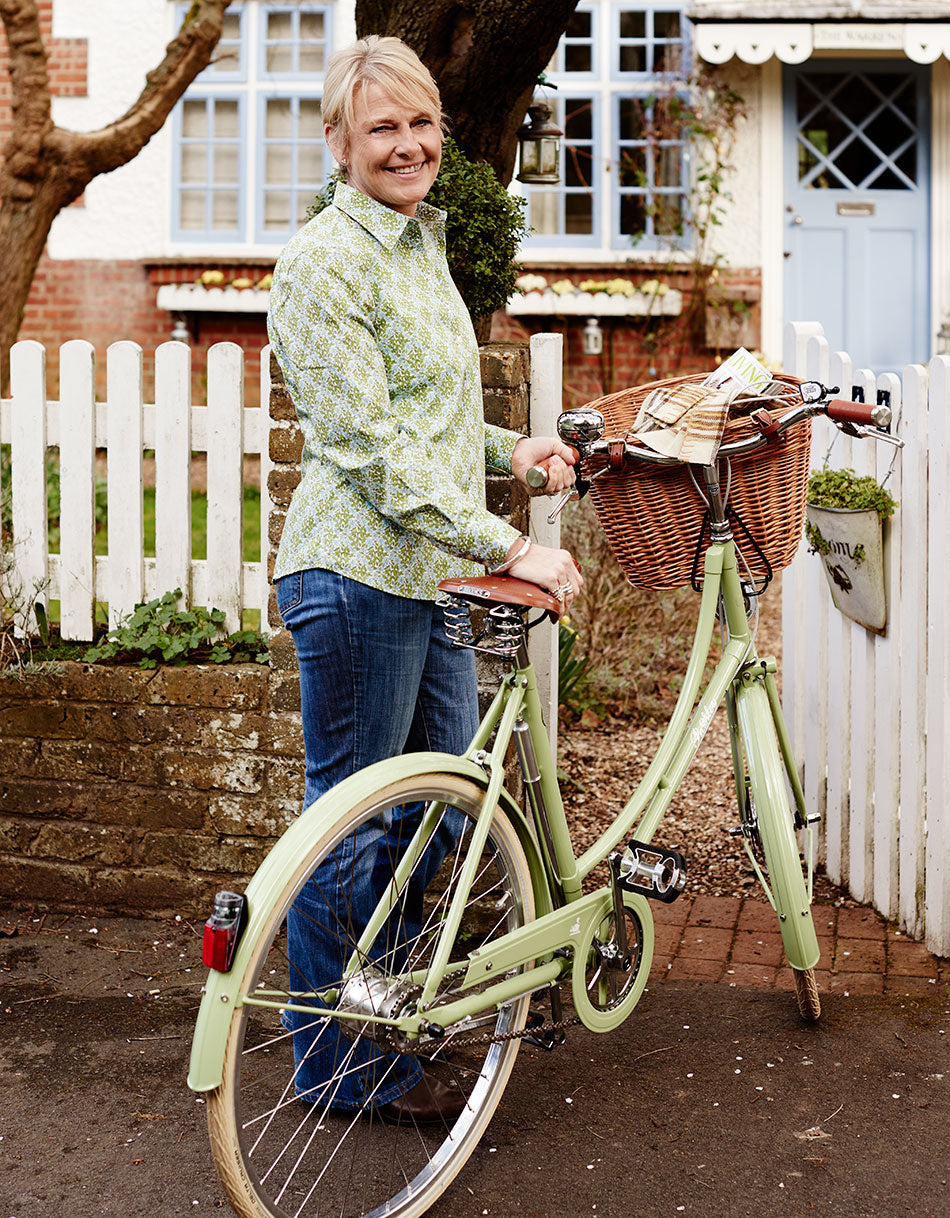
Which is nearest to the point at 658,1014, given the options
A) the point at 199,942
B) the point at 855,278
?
the point at 199,942

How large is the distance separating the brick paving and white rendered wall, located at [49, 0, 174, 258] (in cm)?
825

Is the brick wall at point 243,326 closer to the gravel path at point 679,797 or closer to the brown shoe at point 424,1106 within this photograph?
the gravel path at point 679,797

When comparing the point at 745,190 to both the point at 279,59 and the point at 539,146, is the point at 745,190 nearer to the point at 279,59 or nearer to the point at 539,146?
the point at 279,59

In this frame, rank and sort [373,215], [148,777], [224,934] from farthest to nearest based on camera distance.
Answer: [148,777], [373,215], [224,934]

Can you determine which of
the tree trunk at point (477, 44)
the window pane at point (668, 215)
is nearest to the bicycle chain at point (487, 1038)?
the tree trunk at point (477, 44)

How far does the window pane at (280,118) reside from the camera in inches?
438

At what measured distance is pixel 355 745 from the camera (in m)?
2.85

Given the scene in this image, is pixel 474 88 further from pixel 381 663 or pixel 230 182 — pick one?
pixel 230 182

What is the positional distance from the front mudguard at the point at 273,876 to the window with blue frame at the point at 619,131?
8617 mm

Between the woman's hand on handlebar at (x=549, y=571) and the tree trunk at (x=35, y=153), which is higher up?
the tree trunk at (x=35, y=153)

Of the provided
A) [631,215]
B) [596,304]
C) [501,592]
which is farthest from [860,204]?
[501,592]

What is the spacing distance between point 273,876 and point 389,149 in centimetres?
130

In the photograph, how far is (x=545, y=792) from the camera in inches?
112

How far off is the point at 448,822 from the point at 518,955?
27cm
